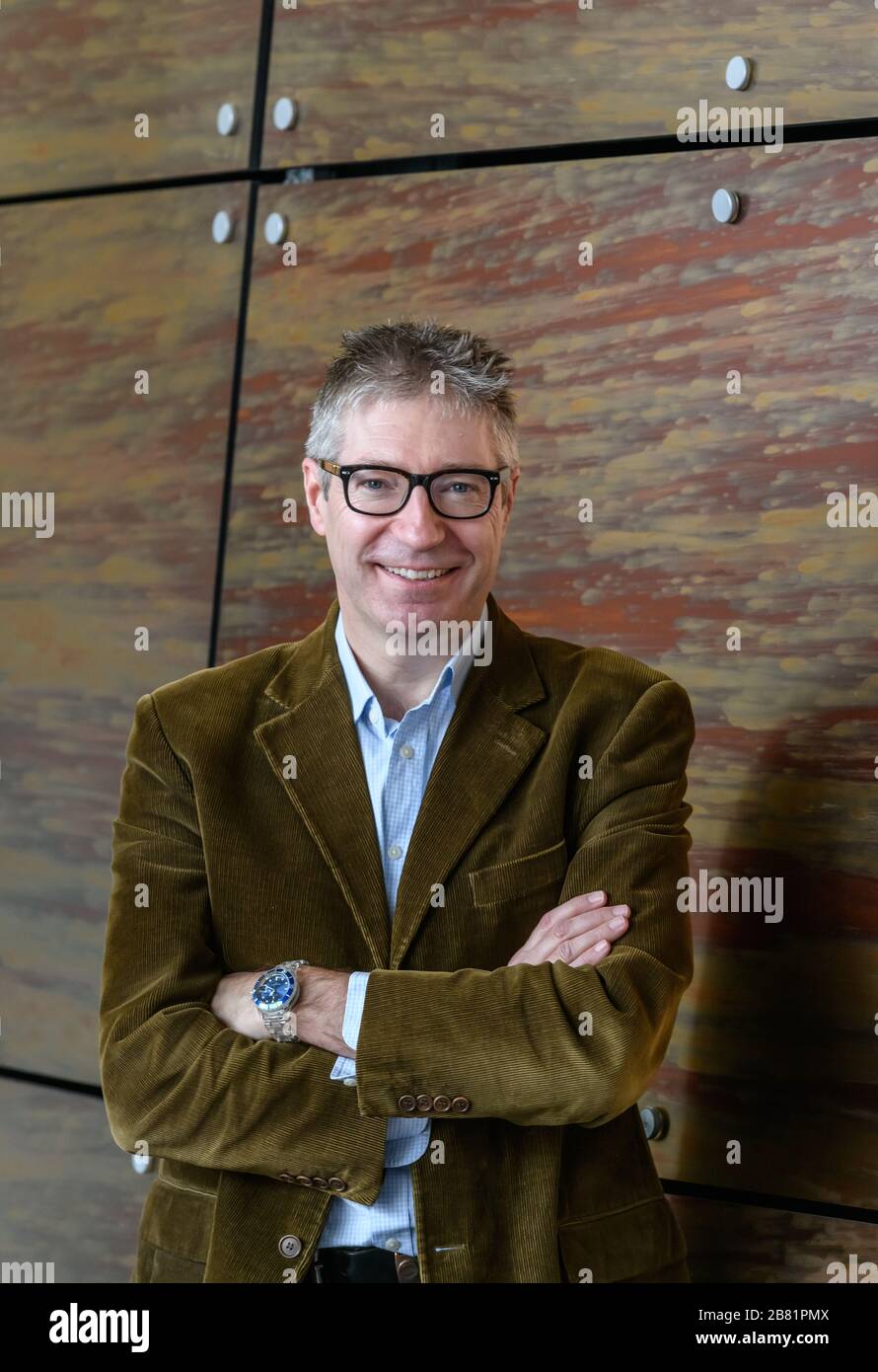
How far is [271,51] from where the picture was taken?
266 centimetres

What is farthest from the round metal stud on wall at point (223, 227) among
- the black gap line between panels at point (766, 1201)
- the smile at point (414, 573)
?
the black gap line between panels at point (766, 1201)

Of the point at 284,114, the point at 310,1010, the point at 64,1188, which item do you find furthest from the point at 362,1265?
the point at 284,114

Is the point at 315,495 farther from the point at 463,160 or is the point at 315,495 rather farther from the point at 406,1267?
the point at 406,1267

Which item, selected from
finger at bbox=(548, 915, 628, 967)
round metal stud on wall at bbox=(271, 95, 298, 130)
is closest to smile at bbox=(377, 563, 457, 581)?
finger at bbox=(548, 915, 628, 967)

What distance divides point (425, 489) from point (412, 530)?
0.05 m

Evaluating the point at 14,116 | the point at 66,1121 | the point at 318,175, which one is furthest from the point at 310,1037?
the point at 14,116

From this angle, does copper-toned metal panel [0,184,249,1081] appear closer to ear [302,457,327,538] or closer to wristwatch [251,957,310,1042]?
ear [302,457,327,538]

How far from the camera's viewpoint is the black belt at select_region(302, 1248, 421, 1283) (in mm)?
1765

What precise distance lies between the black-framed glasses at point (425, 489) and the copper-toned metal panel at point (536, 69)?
74 cm

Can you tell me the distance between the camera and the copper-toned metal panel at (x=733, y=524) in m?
2.13

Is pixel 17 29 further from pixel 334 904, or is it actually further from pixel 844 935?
pixel 844 935

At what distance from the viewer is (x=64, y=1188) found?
2.87m

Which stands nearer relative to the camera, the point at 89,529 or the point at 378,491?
the point at 378,491

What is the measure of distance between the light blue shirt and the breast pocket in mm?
103
